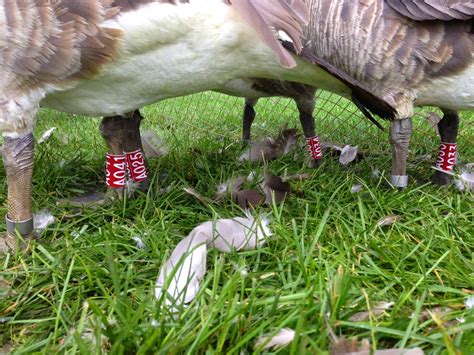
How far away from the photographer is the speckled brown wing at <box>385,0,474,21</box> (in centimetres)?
116

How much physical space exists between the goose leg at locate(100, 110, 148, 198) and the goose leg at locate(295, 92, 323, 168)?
2.04 feet

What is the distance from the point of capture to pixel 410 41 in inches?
47.1

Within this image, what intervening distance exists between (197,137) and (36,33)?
134 cm

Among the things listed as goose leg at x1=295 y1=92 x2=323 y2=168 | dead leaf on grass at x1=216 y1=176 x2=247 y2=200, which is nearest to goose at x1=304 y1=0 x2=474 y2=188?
dead leaf on grass at x1=216 y1=176 x2=247 y2=200

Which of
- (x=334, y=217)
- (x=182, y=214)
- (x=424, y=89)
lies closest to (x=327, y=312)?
(x=334, y=217)

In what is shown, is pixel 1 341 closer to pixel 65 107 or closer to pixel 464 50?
pixel 65 107

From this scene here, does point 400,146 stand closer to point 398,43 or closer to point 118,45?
point 398,43

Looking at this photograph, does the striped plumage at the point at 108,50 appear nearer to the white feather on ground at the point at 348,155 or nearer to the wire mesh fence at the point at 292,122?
the white feather on ground at the point at 348,155

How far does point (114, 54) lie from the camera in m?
1.07

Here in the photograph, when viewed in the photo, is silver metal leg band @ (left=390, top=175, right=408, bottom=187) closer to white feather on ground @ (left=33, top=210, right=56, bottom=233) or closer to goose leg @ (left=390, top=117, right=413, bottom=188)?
goose leg @ (left=390, top=117, right=413, bottom=188)

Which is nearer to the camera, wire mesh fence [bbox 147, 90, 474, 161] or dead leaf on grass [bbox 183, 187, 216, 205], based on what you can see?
dead leaf on grass [bbox 183, 187, 216, 205]

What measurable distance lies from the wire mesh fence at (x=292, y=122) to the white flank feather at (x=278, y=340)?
1209mm

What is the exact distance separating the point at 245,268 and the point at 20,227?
56cm

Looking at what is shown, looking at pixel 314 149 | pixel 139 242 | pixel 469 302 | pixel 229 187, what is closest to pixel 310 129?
pixel 314 149
